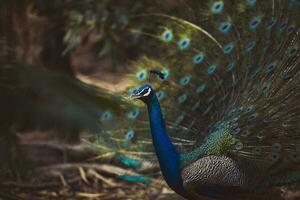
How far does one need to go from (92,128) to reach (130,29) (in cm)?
525

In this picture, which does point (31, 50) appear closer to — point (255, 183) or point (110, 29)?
point (110, 29)

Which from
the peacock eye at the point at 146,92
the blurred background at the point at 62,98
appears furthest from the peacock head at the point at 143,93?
the blurred background at the point at 62,98

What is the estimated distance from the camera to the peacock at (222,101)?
3006 millimetres

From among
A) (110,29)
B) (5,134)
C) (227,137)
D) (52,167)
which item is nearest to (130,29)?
(110,29)

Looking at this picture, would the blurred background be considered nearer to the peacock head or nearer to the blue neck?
the peacock head

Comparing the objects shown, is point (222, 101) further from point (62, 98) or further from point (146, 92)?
point (62, 98)

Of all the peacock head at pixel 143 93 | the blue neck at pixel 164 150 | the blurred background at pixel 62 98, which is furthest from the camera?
the blue neck at pixel 164 150

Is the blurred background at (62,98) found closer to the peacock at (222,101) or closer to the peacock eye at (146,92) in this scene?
the peacock at (222,101)

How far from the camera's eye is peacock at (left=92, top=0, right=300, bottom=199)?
9.86 feet

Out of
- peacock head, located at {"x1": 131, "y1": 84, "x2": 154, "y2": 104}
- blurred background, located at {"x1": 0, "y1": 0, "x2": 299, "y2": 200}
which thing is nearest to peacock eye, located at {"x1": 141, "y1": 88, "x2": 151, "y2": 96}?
peacock head, located at {"x1": 131, "y1": 84, "x2": 154, "y2": 104}

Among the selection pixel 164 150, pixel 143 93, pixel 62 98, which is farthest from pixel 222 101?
pixel 62 98

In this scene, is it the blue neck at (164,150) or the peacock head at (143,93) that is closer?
the peacock head at (143,93)

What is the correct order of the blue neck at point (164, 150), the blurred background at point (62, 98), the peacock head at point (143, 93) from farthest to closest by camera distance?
the blue neck at point (164, 150), the peacock head at point (143, 93), the blurred background at point (62, 98)

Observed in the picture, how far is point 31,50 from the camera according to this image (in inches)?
238
